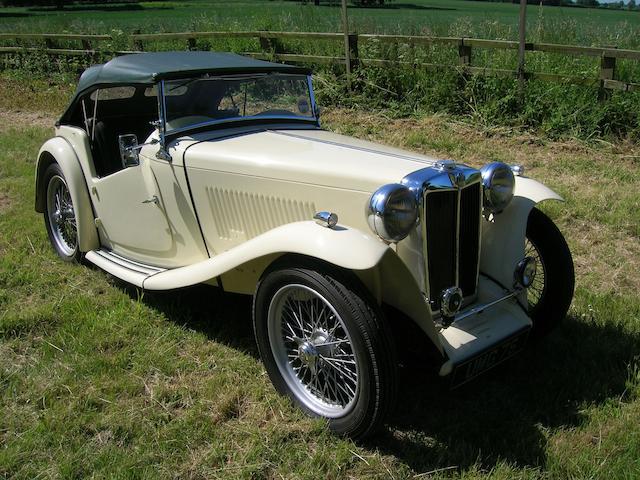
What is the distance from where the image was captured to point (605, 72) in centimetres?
721

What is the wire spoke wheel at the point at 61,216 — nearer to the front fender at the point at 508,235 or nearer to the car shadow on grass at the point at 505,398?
the car shadow on grass at the point at 505,398

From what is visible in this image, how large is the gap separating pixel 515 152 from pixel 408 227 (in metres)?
4.93

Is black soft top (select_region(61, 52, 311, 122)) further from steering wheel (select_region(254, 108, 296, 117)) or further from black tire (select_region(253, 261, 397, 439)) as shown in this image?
black tire (select_region(253, 261, 397, 439))

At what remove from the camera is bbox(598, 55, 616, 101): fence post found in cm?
716

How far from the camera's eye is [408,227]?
106 inches

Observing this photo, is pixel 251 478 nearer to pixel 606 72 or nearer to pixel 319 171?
pixel 319 171

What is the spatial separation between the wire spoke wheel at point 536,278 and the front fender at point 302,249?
1.26 meters

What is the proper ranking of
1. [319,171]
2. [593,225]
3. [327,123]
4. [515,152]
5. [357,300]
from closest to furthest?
1. [357,300]
2. [319,171]
3. [593,225]
4. [515,152]
5. [327,123]

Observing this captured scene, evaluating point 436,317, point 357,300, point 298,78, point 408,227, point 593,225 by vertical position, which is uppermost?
point 298,78

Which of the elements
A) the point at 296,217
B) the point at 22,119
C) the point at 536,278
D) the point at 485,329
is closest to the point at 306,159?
the point at 296,217

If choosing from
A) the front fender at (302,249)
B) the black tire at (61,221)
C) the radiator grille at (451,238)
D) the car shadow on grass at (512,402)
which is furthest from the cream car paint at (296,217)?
the black tire at (61,221)

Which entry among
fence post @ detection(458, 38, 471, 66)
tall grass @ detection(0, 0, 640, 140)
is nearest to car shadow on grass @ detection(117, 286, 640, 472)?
tall grass @ detection(0, 0, 640, 140)

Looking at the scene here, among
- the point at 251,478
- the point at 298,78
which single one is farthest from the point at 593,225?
the point at 251,478

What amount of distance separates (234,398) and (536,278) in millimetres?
1887
